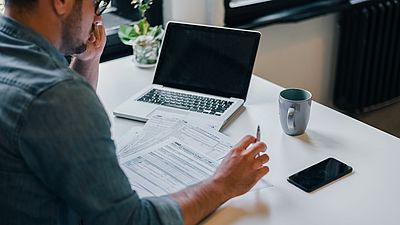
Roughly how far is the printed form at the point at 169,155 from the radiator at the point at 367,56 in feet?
5.00

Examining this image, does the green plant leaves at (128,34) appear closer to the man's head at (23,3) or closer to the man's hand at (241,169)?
the man's hand at (241,169)

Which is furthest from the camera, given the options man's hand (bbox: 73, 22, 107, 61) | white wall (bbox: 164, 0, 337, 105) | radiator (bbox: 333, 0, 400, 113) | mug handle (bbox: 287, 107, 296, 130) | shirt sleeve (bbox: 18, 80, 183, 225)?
radiator (bbox: 333, 0, 400, 113)

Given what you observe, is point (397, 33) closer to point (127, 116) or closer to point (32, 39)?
point (127, 116)

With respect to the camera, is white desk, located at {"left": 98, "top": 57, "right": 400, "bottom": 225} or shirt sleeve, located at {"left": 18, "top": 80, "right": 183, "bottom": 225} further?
white desk, located at {"left": 98, "top": 57, "right": 400, "bottom": 225}

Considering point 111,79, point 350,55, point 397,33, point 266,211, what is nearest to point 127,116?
point 111,79

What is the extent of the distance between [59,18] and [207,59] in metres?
0.71

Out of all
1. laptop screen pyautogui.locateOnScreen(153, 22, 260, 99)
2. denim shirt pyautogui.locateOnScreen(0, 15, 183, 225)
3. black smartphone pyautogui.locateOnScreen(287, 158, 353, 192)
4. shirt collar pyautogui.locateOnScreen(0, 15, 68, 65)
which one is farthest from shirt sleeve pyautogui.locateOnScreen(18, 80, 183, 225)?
laptop screen pyautogui.locateOnScreen(153, 22, 260, 99)

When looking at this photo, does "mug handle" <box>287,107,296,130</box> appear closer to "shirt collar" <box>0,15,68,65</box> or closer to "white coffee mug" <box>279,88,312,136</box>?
"white coffee mug" <box>279,88,312,136</box>

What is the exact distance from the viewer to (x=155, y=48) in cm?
186

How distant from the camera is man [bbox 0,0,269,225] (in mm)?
901

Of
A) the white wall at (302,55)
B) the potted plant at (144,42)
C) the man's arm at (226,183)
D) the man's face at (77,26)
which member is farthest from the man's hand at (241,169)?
the white wall at (302,55)

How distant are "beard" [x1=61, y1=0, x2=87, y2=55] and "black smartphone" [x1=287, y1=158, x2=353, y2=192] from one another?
1.75 feet

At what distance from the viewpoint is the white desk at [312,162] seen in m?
1.15

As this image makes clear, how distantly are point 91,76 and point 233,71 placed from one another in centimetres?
38
